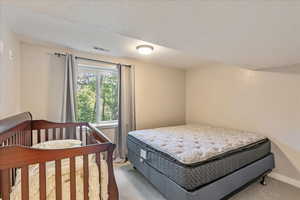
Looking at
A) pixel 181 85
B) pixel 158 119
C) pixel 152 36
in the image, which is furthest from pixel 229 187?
pixel 181 85

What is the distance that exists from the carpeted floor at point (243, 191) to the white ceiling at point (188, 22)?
1.90 metres

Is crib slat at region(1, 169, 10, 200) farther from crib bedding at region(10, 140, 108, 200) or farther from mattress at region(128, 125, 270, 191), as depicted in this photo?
mattress at region(128, 125, 270, 191)

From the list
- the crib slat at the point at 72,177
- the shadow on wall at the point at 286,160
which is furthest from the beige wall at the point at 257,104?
the crib slat at the point at 72,177

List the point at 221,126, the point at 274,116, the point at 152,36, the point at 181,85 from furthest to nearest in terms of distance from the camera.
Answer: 1. the point at 181,85
2. the point at 221,126
3. the point at 274,116
4. the point at 152,36

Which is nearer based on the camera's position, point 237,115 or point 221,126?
point 237,115

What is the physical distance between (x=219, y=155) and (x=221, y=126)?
1735 mm

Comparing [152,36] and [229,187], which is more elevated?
[152,36]

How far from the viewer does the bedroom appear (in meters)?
1.15

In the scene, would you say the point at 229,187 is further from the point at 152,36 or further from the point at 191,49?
the point at 152,36

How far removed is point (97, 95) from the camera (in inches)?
131

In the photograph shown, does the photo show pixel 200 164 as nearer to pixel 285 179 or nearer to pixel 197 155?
pixel 197 155

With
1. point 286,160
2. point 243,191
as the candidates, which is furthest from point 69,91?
point 286,160

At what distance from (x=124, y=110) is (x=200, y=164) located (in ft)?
6.64

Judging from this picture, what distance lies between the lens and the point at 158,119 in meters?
3.94
